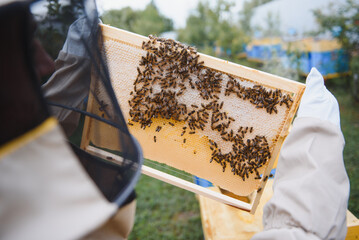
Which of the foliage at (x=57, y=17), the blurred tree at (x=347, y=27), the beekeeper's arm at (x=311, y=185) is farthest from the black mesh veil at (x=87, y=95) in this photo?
the blurred tree at (x=347, y=27)

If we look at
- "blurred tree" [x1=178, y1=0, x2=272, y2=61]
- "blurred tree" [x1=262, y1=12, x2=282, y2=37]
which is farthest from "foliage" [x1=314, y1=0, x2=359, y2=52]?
"blurred tree" [x1=178, y1=0, x2=272, y2=61]

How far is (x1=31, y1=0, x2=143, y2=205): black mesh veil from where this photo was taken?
57.0 inches

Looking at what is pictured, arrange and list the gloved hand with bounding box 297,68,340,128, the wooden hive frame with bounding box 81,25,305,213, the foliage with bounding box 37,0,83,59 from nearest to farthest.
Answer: the foliage with bounding box 37,0,83,59
the gloved hand with bounding box 297,68,340,128
the wooden hive frame with bounding box 81,25,305,213

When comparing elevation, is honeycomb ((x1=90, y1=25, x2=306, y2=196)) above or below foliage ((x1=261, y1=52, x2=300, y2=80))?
above

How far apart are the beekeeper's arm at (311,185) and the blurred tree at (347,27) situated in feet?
23.9

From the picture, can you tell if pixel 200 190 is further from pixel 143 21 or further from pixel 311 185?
pixel 143 21

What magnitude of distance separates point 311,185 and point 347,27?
27.6ft

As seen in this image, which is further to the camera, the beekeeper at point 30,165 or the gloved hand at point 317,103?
the gloved hand at point 317,103

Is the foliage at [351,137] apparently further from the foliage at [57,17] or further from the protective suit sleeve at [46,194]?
the foliage at [57,17]

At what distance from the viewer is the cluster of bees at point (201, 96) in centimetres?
240

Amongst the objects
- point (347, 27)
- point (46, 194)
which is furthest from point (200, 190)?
point (347, 27)

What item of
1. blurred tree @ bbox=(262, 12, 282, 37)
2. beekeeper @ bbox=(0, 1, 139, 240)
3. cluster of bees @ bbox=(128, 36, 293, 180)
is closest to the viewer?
beekeeper @ bbox=(0, 1, 139, 240)

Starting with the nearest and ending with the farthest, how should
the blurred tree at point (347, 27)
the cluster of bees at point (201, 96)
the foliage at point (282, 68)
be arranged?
the cluster of bees at point (201, 96), the blurred tree at point (347, 27), the foliage at point (282, 68)

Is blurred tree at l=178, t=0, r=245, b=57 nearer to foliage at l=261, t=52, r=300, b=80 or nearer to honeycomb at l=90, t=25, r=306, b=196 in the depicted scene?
foliage at l=261, t=52, r=300, b=80
